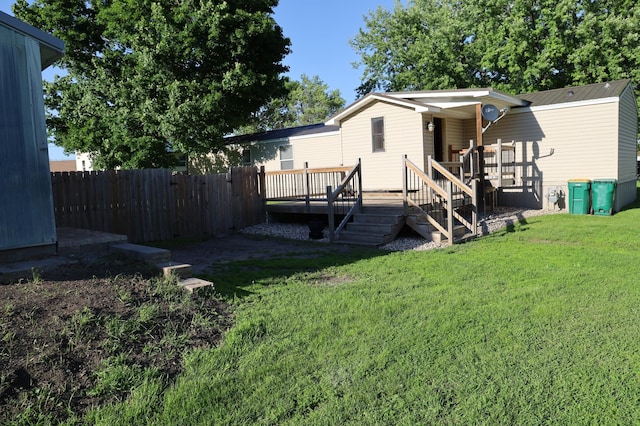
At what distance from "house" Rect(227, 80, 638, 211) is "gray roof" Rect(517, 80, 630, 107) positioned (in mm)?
27

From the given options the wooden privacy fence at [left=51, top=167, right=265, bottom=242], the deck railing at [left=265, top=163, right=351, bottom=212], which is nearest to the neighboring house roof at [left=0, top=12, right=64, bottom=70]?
the wooden privacy fence at [left=51, top=167, right=265, bottom=242]

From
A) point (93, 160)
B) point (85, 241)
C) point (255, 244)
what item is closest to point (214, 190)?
point (255, 244)

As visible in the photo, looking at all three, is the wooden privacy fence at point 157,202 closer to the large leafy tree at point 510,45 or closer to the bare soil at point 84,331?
the bare soil at point 84,331

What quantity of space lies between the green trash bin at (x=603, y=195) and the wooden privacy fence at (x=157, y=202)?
8.68 meters

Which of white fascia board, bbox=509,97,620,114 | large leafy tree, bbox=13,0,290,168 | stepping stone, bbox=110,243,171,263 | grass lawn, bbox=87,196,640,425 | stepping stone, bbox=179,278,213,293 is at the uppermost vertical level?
large leafy tree, bbox=13,0,290,168

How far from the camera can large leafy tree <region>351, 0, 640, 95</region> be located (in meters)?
20.8

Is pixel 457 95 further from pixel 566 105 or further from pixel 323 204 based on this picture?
pixel 323 204

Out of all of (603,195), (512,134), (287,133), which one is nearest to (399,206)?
(603,195)

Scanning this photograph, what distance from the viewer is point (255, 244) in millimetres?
9570

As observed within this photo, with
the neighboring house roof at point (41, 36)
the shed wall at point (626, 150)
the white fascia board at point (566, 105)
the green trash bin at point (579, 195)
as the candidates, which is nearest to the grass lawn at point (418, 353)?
the neighboring house roof at point (41, 36)

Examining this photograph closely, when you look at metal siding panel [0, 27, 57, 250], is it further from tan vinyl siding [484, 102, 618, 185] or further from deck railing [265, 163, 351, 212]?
tan vinyl siding [484, 102, 618, 185]

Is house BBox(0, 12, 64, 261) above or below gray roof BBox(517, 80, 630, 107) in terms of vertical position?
below

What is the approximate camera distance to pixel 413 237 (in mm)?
9562

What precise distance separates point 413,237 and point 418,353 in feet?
20.1
